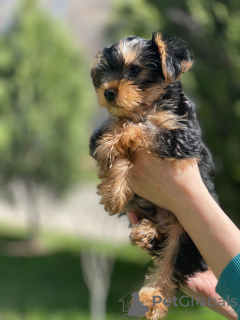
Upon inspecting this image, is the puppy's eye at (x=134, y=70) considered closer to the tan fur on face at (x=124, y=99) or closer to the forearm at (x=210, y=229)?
the tan fur on face at (x=124, y=99)

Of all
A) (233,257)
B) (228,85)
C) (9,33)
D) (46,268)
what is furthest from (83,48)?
(233,257)

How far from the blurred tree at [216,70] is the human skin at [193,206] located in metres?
5.43

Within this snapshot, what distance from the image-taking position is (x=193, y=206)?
1954mm

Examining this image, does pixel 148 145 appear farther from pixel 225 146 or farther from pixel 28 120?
pixel 28 120

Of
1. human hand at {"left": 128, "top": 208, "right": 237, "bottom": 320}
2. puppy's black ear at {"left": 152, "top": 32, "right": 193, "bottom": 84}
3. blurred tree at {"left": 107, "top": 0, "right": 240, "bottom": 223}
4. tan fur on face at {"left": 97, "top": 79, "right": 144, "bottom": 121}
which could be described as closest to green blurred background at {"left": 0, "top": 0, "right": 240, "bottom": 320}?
blurred tree at {"left": 107, "top": 0, "right": 240, "bottom": 223}

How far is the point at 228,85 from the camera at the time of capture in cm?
770

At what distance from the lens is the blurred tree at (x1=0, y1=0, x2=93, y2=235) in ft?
33.3

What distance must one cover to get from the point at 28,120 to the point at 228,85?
15.5 ft

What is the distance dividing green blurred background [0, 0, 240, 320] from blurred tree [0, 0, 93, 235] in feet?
0.08

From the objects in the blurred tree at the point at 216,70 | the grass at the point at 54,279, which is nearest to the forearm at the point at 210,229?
the grass at the point at 54,279

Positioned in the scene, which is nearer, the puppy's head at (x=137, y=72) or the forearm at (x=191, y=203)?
the forearm at (x=191, y=203)

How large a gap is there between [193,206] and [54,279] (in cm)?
817

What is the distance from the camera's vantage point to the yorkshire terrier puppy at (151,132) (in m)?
2.19

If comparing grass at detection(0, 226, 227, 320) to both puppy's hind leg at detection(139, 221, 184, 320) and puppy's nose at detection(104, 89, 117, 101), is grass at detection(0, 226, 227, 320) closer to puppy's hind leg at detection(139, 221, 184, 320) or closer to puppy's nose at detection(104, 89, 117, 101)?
puppy's hind leg at detection(139, 221, 184, 320)
